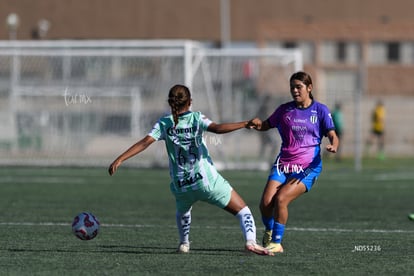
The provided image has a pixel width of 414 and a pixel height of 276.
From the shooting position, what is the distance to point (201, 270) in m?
9.84

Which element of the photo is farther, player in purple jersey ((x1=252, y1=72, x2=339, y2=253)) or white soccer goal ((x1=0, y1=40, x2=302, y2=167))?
white soccer goal ((x1=0, y1=40, x2=302, y2=167))

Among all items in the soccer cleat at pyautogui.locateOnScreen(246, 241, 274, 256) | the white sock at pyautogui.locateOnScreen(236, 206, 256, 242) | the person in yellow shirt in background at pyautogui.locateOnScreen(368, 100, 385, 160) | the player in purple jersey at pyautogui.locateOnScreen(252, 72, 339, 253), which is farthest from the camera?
the person in yellow shirt in background at pyautogui.locateOnScreen(368, 100, 385, 160)

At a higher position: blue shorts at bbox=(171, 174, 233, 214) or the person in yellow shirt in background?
blue shorts at bbox=(171, 174, 233, 214)

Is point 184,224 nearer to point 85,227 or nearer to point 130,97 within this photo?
point 85,227

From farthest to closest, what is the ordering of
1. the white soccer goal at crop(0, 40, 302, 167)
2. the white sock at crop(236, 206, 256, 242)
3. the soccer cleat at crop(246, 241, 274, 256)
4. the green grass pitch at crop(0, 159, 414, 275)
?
the white soccer goal at crop(0, 40, 302, 167), the white sock at crop(236, 206, 256, 242), the soccer cleat at crop(246, 241, 274, 256), the green grass pitch at crop(0, 159, 414, 275)

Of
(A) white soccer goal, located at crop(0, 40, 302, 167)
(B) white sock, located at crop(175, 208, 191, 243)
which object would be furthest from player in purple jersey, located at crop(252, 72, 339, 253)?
(A) white soccer goal, located at crop(0, 40, 302, 167)

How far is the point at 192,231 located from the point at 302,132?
9.07 ft

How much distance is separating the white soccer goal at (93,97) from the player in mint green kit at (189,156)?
18262mm

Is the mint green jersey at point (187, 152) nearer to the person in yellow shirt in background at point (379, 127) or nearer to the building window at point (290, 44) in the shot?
the person in yellow shirt in background at point (379, 127)

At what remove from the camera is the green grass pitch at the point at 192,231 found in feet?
33.2

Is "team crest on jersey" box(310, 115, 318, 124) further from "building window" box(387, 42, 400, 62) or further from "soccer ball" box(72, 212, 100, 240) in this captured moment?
"building window" box(387, 42, 400, 62)

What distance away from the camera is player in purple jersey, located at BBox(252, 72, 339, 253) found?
11.5 meters

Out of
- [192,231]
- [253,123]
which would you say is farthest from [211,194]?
[192,231]

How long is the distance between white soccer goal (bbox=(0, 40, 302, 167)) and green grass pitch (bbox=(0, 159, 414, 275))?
4798 mm
